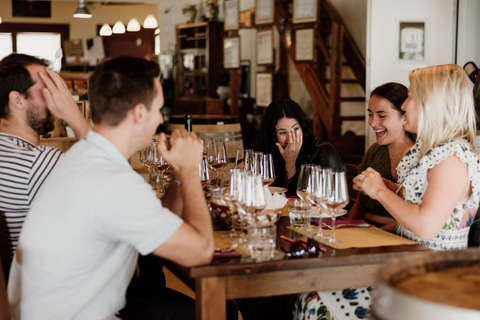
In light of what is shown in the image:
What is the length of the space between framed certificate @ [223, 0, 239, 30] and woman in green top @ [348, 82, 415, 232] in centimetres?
522

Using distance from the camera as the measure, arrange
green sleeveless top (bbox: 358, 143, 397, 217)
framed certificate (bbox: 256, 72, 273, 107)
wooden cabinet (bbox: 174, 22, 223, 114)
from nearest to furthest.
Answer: green sleeveless top (bbox: 358, 143, 397, 217) < framed certificate (bbox: 256, 72, 273, 107) < wooden cabinet (bbox: 174, 22, 223, 114)

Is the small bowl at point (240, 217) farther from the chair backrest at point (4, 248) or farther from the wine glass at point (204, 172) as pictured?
the chair backrest at point (4, 248)

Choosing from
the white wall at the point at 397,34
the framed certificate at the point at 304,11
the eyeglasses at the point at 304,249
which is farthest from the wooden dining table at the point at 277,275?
the framed certificate at the point at 304,11

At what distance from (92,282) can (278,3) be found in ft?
20.6

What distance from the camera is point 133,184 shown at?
167 centimetres

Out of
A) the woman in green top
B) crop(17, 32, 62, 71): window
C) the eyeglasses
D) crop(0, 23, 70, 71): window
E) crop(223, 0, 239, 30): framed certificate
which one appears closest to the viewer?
the eyeglasses

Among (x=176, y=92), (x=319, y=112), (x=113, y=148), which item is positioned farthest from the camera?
(x=176, y=92)

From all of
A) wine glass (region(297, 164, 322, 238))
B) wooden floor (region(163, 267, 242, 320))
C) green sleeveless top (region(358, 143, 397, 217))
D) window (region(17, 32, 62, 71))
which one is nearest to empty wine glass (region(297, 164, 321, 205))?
wine glass (region(297, 164, 322, 238))

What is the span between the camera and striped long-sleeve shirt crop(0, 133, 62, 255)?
208 cm

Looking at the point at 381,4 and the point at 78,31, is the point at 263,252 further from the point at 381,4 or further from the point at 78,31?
the point at 78,31

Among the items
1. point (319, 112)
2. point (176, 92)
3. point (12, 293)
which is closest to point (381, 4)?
point (319, 112)

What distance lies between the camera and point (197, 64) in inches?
430

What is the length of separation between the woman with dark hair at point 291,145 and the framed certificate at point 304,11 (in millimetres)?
3282

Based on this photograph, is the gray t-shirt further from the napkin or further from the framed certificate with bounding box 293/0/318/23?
the framed certificate with bounding box 293/0/318/23
